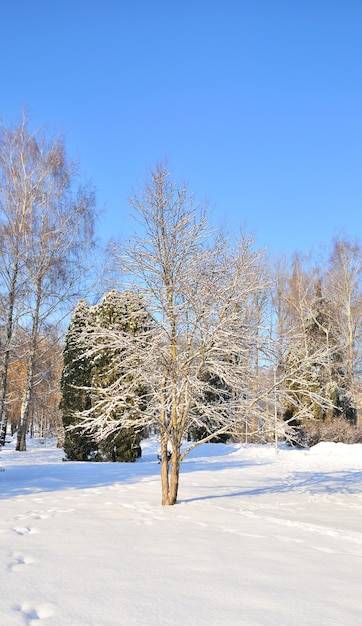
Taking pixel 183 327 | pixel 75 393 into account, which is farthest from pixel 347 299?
pixel 183 327

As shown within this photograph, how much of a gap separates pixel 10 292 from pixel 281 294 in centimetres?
1962

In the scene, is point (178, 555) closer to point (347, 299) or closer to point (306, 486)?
point (306, 486)

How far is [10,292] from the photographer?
13492mm

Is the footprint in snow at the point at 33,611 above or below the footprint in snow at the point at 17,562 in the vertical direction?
above

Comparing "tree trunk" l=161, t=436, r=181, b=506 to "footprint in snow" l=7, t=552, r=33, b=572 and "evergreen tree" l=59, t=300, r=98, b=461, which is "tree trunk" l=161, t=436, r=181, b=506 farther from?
"evergreen tree" l=59, t=300, r=98, b=461

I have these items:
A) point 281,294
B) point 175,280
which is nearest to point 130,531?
point 175,280

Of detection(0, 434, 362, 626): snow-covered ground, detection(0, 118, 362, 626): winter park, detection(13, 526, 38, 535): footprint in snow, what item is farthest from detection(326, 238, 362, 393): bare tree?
detection(13, 526, 38, 535): footprint in snow

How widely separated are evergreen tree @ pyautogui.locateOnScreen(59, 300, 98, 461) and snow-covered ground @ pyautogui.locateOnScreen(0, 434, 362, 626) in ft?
17.1

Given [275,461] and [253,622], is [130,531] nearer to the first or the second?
[253,622]

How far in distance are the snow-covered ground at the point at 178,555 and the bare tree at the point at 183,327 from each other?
1.27m

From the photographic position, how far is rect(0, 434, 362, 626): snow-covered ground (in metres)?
2.88

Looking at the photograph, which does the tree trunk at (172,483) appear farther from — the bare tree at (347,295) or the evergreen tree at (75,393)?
the bare tree at (347,295)

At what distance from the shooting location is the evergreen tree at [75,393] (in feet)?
49.4

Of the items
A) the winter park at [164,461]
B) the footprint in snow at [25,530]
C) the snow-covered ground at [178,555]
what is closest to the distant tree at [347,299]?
the winter park at [164,461]
